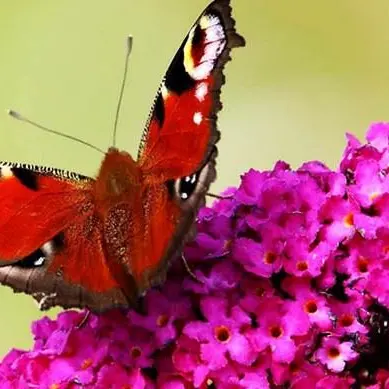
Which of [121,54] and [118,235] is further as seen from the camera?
[121,54]

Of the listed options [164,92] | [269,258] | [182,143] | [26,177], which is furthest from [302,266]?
[26,177]

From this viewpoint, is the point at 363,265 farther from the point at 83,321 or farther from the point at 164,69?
the point at 164,69

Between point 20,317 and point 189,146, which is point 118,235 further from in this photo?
point 20,317

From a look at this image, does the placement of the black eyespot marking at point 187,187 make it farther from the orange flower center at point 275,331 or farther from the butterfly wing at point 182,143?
the orange flower center at point 275,331

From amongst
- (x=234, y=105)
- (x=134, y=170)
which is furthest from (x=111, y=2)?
(x=134, y=170)

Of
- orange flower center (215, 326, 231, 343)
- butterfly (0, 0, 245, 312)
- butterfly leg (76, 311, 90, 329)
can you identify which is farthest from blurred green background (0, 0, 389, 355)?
orange flower center (215, 326, 231, 343)

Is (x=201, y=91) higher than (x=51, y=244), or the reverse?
→ (x=201, y=91)
